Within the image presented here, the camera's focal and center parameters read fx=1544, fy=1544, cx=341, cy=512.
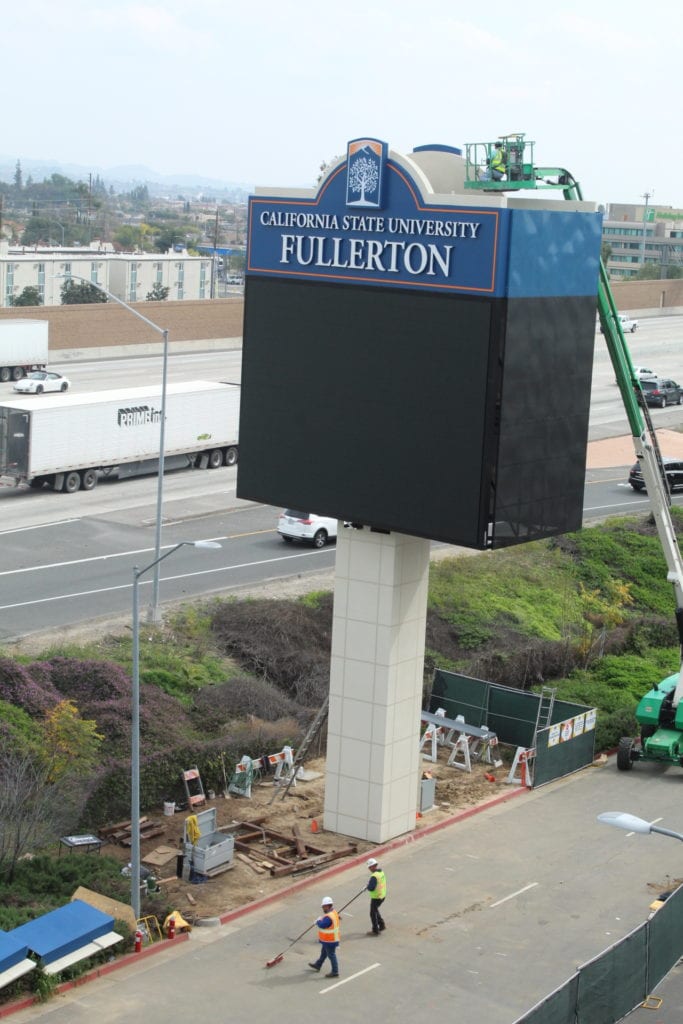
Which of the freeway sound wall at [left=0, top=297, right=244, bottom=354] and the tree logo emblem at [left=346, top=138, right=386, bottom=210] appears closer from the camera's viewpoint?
the tree logo emblem at [left=346, top=138, right=386, bottom=210]

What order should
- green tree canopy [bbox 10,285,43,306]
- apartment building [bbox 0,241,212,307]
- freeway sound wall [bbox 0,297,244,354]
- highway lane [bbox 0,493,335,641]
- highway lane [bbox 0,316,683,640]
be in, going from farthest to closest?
apartment building [bbox 0,241,212,307] < green tree canopy [bbox 10,285,43,306] < freeway sound wall [bbox 0,297,244,354] < highway lane [bbox 0,316,683,640] < highway lane [bbox 0,493,335,641]

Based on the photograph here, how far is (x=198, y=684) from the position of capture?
39.1m

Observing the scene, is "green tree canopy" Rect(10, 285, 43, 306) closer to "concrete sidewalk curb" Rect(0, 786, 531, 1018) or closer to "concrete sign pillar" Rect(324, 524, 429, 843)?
"concrete sidewalk curb" Rect(0, 786, 531, 1018)

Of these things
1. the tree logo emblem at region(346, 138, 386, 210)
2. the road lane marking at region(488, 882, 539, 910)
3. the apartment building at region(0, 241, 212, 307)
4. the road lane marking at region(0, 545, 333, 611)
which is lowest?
the road lane marking at region(488, 882, 539, 910)

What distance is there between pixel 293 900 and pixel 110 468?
35032mm

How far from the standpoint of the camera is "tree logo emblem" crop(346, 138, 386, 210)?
92.2ft

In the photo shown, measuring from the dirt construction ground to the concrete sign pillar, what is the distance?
0.85 m

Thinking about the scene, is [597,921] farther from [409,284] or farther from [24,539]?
[24,539]

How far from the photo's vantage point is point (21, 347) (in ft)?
282

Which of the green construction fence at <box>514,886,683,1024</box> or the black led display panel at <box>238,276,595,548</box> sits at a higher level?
the black led display panel at <box>238,276,595,548</box>

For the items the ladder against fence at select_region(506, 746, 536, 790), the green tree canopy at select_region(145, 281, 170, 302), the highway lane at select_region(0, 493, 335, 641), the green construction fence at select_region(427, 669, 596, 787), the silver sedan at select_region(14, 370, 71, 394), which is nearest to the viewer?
the ladder against fence at select_region(506, 746, 536, 790)

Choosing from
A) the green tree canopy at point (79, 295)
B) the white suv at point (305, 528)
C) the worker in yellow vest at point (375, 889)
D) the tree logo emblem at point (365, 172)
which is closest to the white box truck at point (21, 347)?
the white suv at point (305, 528)

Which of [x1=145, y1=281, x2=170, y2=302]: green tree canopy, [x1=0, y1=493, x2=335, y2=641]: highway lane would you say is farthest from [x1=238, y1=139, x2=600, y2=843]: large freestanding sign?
[x1=145, y1=281, x2=170, y2=302]: green tree canopy

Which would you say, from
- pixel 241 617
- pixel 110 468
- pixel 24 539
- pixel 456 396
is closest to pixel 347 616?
pixel 456 396
